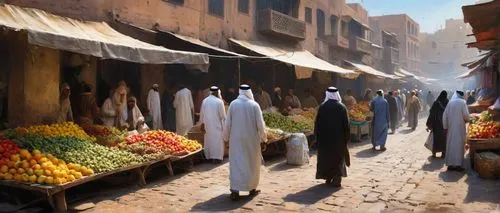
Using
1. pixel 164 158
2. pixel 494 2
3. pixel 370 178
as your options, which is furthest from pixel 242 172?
pixel 494 2

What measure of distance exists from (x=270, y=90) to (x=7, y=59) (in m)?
11.1

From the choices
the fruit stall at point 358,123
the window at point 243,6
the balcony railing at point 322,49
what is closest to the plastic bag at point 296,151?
the fruit stall at point 358,123

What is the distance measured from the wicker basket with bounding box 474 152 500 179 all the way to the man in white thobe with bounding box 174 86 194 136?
616 centimetres

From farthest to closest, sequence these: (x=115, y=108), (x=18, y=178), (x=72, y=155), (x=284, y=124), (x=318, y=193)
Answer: (x=284, y=124), (x=115, y=108), (x=318, y=193), (x=72, y=155), (x=18, y=178)

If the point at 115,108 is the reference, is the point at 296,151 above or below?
below

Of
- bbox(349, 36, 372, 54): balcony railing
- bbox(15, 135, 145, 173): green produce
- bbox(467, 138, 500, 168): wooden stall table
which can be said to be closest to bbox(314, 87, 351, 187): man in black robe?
bbox(15, 135, 145, 173): green produce

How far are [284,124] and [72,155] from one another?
20.7 ft

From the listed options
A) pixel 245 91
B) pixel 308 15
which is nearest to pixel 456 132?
pixel 245 91

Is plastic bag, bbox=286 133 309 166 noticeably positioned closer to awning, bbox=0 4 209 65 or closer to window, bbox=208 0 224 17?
awning, bbox=0 4 209 65

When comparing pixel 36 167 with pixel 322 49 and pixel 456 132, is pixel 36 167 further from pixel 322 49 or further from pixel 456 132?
pixel 322 49

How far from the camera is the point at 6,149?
5777 millimetres

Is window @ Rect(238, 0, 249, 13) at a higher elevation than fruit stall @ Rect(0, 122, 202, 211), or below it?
higher

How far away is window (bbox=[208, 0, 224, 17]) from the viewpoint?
14039mm

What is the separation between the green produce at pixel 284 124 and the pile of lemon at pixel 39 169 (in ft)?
19.8
